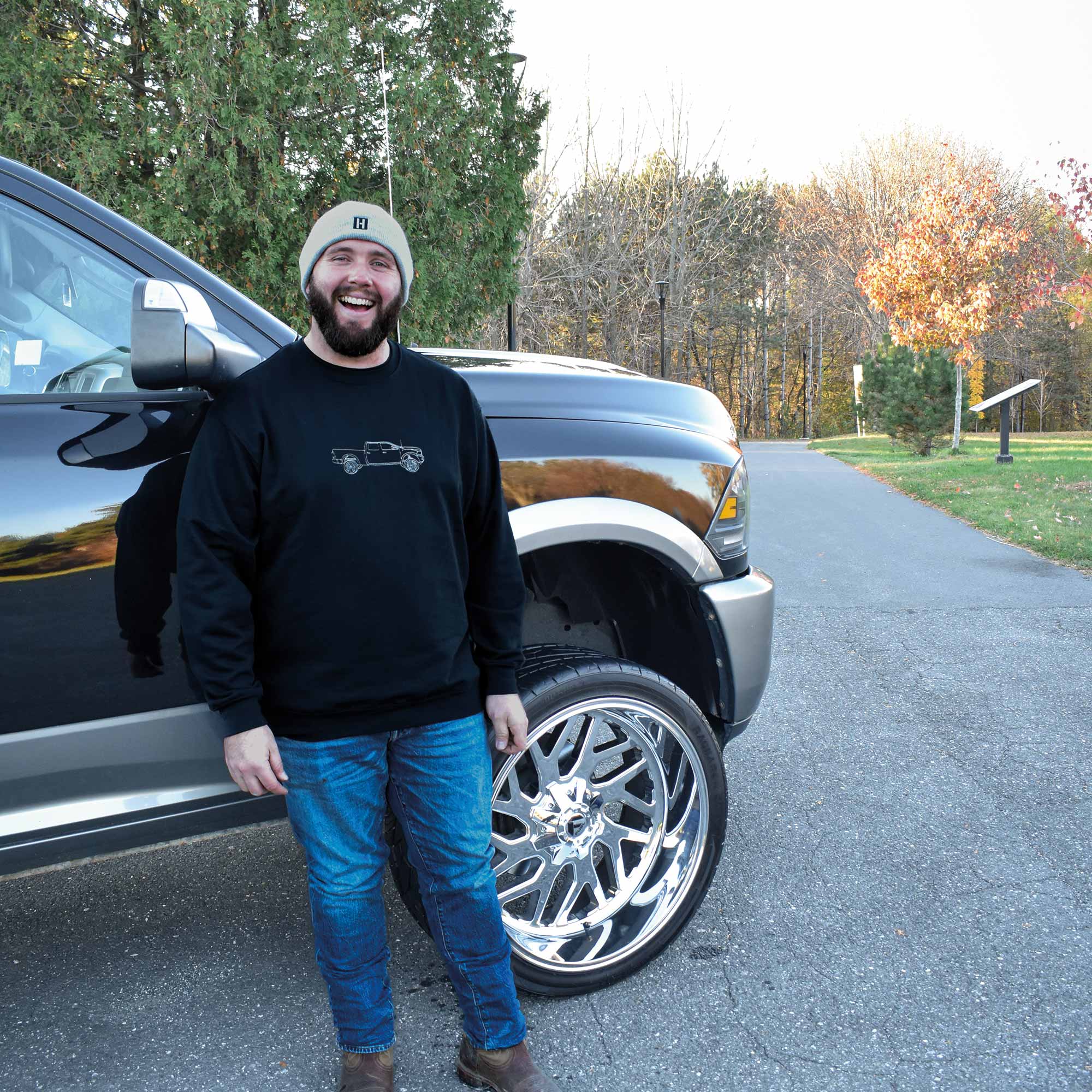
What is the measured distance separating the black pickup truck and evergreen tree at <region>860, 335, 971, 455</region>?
19.6 metres

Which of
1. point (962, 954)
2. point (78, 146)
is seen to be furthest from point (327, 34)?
point (962, 954)

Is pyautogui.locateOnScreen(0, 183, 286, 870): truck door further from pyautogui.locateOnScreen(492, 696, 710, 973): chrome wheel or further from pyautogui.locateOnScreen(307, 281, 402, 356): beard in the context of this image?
pyautogui.locateOnScreen(492, 696, 710, 973): chrome wheel

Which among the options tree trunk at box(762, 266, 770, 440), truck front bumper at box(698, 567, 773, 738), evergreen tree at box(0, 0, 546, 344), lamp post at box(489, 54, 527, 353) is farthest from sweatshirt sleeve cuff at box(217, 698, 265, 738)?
tree trunk at box(762, 266, 770, 440)

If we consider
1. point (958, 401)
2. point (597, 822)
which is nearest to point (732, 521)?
point (597, 822)

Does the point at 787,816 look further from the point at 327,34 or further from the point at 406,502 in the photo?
the point at 327,34

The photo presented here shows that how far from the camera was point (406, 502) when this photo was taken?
1.96 m

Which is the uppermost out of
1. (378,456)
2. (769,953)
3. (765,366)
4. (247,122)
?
(765,366)

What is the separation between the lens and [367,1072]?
217 cm

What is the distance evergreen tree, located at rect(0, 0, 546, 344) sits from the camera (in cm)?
1212

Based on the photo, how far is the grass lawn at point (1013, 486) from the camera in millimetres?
9445

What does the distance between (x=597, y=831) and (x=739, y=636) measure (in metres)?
0.67

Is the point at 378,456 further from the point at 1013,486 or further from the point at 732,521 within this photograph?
the point at 1013,486

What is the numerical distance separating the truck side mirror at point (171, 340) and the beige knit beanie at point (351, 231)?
22 centimetres

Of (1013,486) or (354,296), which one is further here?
(1013,486)
